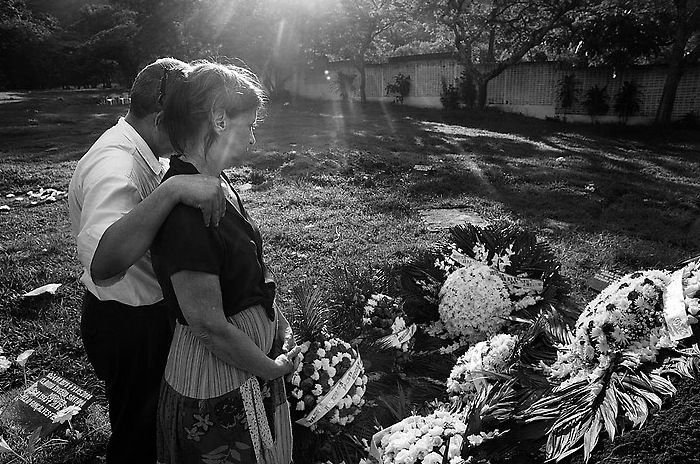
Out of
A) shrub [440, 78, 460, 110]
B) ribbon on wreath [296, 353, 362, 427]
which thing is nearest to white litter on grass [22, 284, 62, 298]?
ribbon on wreath [296, 353, 362, 427]

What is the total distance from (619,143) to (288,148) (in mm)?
7939

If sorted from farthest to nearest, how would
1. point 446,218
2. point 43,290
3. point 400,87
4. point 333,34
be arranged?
point 333,34 → point 400,87 → point 446,218 → point 43,290

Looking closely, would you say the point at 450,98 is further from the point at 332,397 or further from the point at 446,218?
the point at 332,397

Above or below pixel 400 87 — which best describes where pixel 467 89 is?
below

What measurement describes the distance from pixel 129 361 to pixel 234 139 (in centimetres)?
106

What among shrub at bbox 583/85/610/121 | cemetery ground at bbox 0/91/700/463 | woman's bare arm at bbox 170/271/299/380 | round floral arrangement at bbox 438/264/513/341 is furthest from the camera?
shrub at bbox 583/85/610/121

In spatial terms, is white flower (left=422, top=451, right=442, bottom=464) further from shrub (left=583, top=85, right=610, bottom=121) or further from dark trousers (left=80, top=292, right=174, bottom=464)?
shrub (left=583, top=85, right=610, bottom=121)

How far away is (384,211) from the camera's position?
20.9 feet

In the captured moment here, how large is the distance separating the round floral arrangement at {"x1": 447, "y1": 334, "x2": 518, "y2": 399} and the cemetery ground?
0.83 metres

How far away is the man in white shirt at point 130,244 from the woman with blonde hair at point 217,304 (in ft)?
0.22

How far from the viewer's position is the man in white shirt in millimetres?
1397

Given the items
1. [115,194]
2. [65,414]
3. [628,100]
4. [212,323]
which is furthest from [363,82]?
[212,323]

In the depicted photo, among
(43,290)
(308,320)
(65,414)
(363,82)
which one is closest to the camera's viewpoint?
(308,320)

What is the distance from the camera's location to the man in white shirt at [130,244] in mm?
1397
